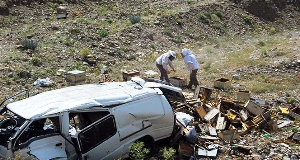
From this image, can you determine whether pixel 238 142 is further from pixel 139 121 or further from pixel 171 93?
pixel 139 121

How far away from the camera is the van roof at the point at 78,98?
20.7 ft

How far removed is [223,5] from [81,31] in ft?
35.0

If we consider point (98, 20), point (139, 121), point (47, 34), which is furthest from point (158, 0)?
point (139, 121)

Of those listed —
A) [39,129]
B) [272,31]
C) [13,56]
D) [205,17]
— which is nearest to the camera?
[39,129]

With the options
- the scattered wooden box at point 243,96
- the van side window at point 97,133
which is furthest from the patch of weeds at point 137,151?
the scattered wooden box at point 243,96

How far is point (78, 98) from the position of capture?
676 cm

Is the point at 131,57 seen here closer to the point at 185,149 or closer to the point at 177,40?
the point at 177,40

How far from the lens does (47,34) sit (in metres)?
16.2

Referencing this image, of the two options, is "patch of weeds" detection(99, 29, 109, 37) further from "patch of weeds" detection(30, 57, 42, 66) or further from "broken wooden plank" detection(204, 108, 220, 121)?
"broken wooden plank" detection(204, 108, 220, 121)

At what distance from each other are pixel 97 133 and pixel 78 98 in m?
0.72

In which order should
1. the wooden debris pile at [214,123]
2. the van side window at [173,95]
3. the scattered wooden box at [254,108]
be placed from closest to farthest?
the wooden debris pile at [214,123] < the van side window at [173,95] < the scattered wooden box at [254,108]

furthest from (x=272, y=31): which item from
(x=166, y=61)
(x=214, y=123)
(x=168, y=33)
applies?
(x=214, y=123)

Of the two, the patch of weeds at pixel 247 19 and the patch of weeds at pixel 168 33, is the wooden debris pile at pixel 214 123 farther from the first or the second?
the patch of weeds at pixel 247 19

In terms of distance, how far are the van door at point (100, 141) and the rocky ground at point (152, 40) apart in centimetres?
273
